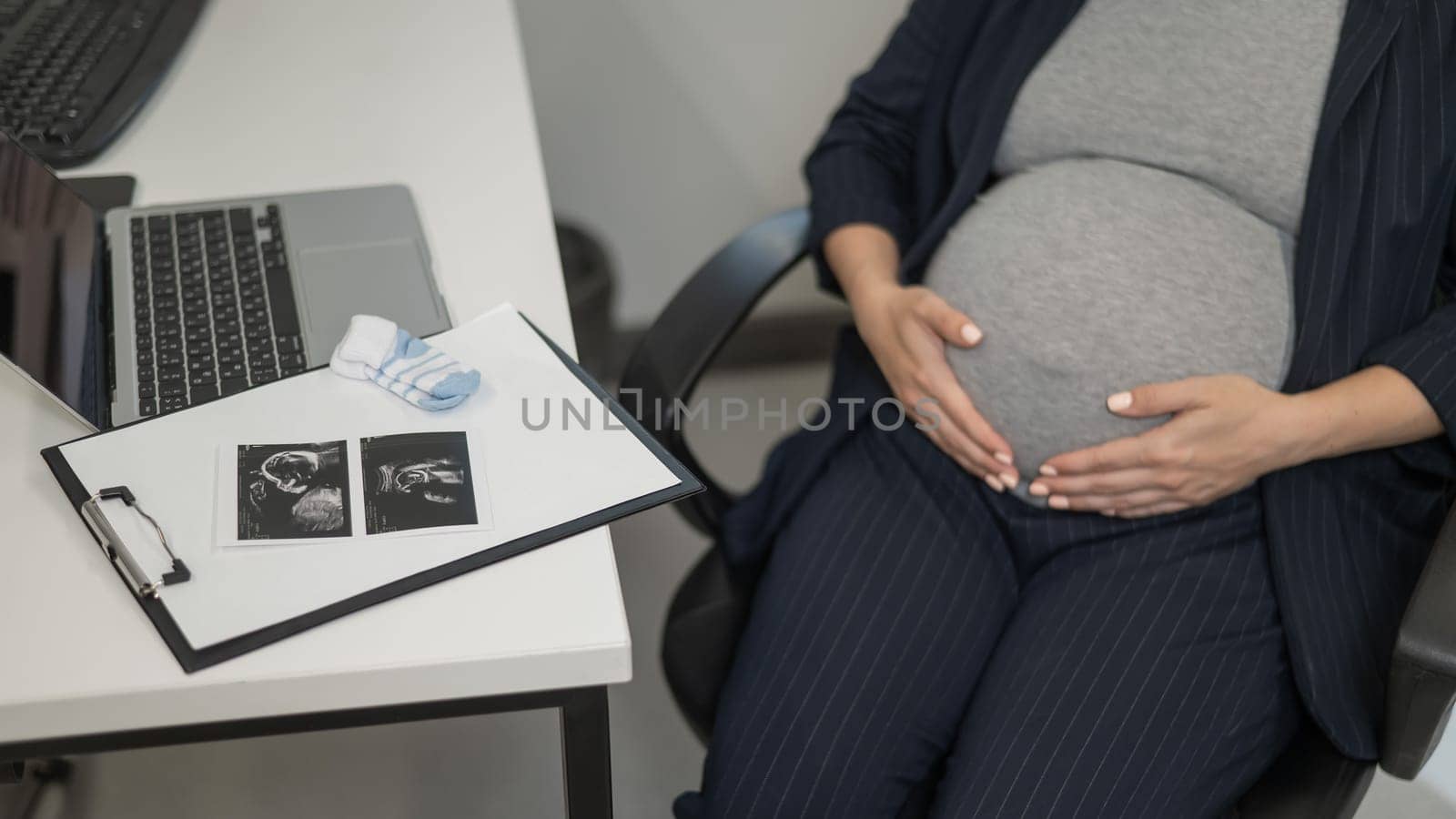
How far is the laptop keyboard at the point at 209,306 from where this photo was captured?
3.04 ft

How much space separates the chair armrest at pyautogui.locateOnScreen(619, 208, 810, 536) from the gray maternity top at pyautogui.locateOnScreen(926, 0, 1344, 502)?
18cm

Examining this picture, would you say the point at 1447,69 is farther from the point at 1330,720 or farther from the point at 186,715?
the point at 186,715

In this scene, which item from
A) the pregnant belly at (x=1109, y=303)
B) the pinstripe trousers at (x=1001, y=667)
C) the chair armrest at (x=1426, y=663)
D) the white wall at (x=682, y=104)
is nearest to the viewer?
the chair armrest at (x=1426, y=663)

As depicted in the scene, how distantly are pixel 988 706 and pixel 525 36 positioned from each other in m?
1.30

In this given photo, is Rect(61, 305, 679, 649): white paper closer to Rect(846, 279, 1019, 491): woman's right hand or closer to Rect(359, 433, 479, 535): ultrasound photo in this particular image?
Rect(359, 433, 479, 535): ultrasound photo

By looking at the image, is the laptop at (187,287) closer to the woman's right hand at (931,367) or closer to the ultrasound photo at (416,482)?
the ultrasound photo at (416,482)

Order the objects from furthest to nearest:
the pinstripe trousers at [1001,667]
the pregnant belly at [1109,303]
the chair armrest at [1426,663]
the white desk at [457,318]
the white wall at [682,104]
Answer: the white wall at [682,104], the pregnant belly at [1109,303], the pinstripe trousers at [1001,667], the chair armrest at [1426,663], the white desk at [457,318]

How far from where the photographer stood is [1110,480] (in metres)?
1.07

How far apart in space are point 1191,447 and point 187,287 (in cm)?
86

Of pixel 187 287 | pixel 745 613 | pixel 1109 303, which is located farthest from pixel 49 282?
pixel 1109 303

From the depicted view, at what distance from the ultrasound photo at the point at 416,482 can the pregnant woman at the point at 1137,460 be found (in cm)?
35

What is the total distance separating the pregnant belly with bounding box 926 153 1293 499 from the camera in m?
1.10

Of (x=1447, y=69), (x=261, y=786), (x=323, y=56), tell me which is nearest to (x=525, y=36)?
(x=323, y=56)

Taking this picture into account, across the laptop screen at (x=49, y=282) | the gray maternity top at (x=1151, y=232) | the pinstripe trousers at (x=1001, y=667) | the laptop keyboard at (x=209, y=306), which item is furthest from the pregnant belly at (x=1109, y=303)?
the laptop screen at (x=49, y=282)
